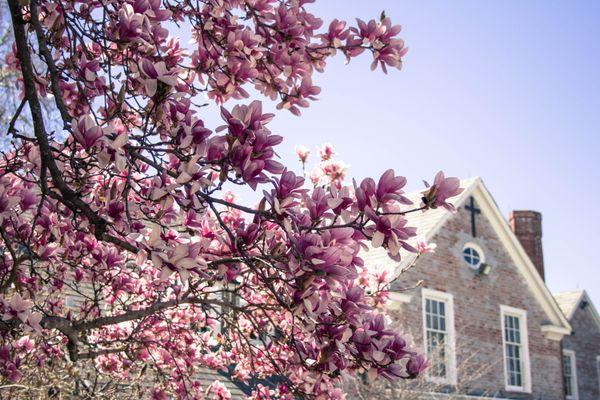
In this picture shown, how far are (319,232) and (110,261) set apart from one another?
1.82 meters

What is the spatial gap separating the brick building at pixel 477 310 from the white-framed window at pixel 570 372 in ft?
8.36

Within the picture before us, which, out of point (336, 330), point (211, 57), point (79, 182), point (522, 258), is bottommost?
point (336, 330)

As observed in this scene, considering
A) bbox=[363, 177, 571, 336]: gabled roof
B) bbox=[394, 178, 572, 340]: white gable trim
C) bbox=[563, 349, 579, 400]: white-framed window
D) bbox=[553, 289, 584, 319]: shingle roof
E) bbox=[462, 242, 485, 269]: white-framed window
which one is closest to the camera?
bbox=[363, 177, 571, 336]: gabled roof

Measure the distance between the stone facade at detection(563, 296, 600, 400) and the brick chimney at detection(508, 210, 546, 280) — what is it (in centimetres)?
186

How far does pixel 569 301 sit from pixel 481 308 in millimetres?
7146

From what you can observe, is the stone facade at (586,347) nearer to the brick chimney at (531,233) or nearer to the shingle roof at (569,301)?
the shingle roof at (569,301)

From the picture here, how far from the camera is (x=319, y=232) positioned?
102 inches

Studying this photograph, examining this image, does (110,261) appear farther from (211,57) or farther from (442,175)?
(442,175)

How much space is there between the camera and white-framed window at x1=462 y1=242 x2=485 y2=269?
15594mm

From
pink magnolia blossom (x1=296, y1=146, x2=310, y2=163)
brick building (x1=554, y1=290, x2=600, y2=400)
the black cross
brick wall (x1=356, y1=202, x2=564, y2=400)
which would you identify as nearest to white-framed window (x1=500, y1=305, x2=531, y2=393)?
brick wall (x1=356, y1=202, x2=564, y2=400)

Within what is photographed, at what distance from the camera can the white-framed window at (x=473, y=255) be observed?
15594 millimetres

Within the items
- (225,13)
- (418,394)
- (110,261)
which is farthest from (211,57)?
(418,394)

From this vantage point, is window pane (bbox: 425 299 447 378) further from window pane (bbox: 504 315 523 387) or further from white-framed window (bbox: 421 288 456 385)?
window pane (bbox: 504 315 523 387)

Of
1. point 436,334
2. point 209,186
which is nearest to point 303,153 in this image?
point 209,186
